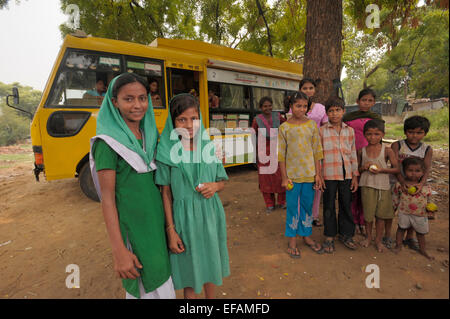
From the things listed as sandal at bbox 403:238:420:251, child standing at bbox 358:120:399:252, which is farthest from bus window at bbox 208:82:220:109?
sandal at bbox 403:238:420:251

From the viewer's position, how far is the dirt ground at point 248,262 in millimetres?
1886

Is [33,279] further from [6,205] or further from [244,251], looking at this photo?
[6,205]

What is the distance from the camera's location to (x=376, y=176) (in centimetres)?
236

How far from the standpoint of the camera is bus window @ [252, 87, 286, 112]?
5.91m

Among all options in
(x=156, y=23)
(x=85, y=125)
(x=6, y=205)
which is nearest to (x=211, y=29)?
(x=156, y=23)

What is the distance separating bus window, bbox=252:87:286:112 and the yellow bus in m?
0.03

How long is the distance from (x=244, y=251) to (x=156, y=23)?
31.6 feet

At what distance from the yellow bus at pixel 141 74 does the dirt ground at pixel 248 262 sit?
100 centimetres

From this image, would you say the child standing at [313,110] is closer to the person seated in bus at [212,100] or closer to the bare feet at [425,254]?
Answer: the bare feet at [425,254]

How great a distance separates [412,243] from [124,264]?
284cm

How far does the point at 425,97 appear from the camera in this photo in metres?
1.18

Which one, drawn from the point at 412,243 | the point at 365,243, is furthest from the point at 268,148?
the point at 412,243

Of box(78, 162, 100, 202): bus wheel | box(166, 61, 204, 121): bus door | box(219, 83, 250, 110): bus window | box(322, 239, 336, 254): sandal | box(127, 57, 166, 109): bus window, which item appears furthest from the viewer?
box(219, 83, 250, 110): bus window

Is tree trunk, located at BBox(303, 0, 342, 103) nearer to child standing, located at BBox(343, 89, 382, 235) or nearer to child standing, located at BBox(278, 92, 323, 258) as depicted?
child standing, located at BBox(343, 89, 382, 235)
